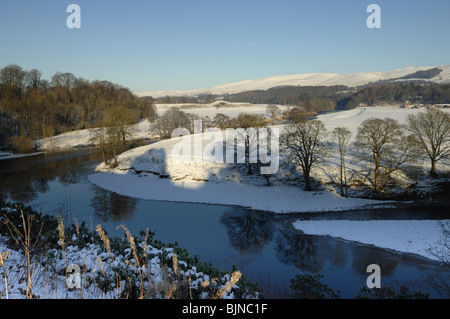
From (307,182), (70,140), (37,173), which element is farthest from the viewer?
(70,140)

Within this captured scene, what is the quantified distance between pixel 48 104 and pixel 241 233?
65.5 meters

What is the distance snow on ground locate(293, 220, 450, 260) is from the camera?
14727mm

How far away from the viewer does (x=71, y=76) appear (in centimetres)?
8550

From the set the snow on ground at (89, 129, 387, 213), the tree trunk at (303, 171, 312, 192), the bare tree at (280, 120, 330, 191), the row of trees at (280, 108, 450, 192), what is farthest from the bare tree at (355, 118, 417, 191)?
the tree trunk at (303, 171, 312, 192)

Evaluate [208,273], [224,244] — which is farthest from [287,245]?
[208,273]

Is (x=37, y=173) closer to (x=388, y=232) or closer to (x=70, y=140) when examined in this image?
(x=70, y=140)

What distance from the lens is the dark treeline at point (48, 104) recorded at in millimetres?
56656

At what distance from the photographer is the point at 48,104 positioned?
212 feet

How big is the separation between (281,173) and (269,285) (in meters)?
19.5

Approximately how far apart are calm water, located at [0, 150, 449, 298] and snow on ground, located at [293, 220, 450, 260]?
800 mm

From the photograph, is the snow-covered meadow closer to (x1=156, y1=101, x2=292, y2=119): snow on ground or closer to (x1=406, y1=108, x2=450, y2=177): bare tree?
(x1=406, y1=108, x2=450, y2=177): bare tree

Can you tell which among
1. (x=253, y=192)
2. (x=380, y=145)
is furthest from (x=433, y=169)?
(x=253, y=192)

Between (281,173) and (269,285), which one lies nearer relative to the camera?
(269,285)
